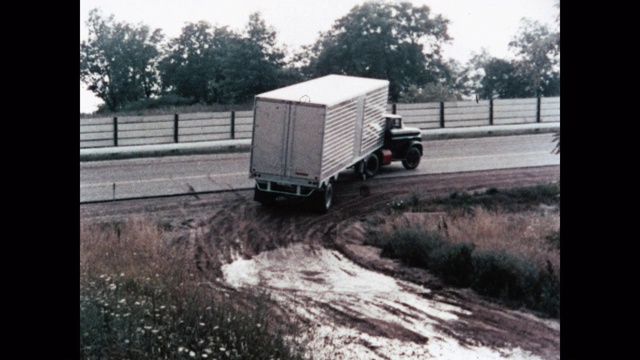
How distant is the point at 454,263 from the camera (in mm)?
11594

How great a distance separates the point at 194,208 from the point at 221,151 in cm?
198

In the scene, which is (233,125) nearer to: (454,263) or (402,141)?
(402,141)

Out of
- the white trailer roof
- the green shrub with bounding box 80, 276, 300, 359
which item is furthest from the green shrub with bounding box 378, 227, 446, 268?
the green shrub with bounding box 80, 276, 300, 359

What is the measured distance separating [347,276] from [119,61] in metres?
5.29

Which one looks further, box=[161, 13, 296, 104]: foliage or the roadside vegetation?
the roadside vegetation

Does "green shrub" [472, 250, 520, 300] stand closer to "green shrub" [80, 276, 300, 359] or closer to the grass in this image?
the grass

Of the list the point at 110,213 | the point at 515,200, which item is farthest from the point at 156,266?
the point at 515,200

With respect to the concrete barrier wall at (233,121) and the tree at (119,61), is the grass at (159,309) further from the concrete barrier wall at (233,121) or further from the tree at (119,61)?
the tree at (119,61)

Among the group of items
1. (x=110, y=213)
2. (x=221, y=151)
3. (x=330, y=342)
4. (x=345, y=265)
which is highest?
(x=221, y=151)

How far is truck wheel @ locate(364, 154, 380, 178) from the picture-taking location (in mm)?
15356

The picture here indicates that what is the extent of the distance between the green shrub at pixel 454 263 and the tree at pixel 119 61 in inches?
230

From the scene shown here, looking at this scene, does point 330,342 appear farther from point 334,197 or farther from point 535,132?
point 535,132

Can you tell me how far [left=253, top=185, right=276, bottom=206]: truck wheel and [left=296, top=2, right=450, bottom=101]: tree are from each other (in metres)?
2.89
